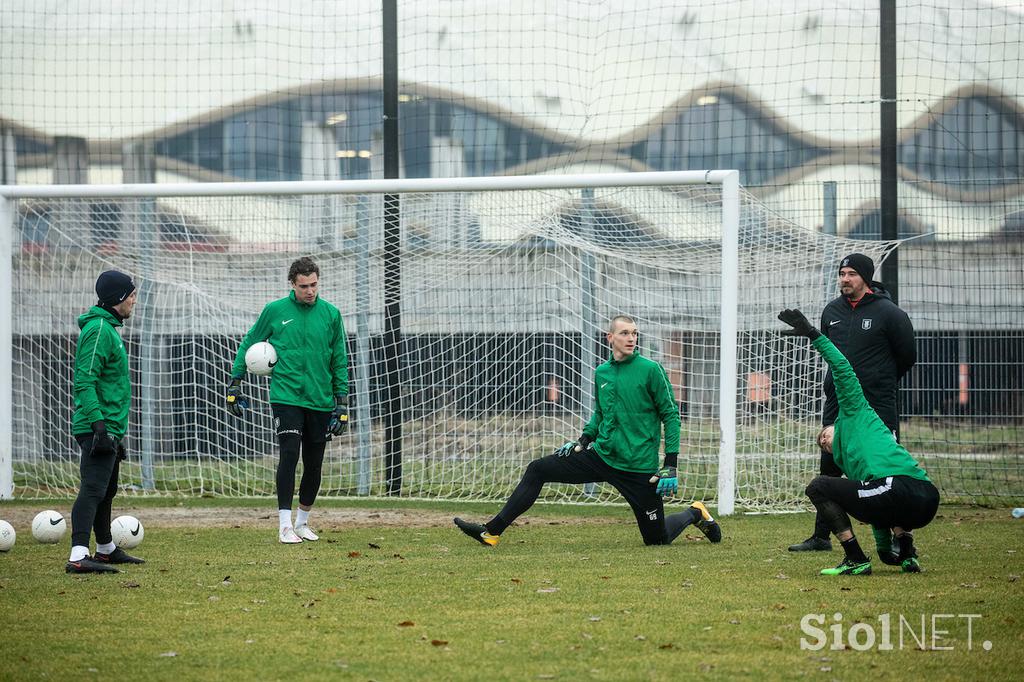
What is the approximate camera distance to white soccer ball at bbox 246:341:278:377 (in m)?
8.41

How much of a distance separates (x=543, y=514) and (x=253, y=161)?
9.53 meters

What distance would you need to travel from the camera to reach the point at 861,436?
21.6 ft

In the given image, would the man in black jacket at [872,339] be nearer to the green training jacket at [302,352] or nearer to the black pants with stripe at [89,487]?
the green training jacket at [302,352]

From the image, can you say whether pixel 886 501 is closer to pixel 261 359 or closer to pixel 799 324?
pixel 799 324

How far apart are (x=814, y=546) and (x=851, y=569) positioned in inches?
44.2

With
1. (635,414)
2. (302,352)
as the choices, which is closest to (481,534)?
(635,414)

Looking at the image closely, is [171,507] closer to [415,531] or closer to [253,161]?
[415,531]

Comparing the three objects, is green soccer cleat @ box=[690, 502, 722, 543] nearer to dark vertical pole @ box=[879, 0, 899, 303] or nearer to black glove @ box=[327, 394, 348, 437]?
black glove @ box=[327, 394, 348, 437]

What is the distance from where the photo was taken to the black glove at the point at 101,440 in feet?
23.2

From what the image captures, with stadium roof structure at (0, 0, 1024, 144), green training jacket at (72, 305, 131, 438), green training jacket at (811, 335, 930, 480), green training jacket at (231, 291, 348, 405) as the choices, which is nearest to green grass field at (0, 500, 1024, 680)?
green training jacket at (811, 335, 930, 480)

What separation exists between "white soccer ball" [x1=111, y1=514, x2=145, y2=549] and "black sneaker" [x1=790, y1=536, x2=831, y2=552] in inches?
180

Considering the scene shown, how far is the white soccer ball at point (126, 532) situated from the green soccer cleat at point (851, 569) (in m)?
4.68

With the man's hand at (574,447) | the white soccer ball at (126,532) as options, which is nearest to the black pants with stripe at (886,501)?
the man's hand at (574,447)

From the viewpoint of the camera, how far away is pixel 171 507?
10.8 m
